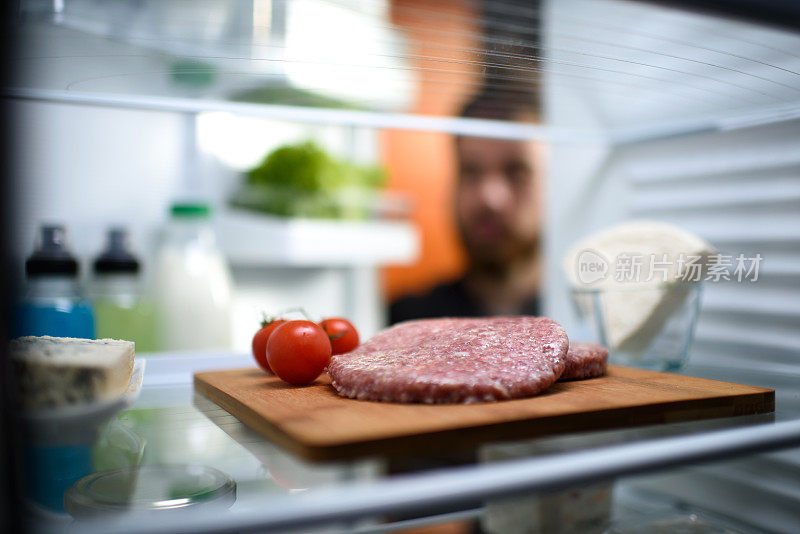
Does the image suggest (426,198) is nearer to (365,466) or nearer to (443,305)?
(443,305)

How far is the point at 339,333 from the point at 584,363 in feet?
0.94

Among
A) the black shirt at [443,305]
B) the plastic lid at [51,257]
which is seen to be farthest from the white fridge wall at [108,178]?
the black shirt at [443,305]

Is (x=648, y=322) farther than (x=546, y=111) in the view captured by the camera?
No

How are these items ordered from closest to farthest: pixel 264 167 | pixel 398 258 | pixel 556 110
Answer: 1. pixel 556 110
2. pixel 264 167
3. pixel 398 258

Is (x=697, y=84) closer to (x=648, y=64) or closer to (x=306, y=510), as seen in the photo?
(x=648, y=64)

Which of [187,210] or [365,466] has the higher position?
[187,210]

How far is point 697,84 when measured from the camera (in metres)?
0.83

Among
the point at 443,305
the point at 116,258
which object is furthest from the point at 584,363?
the point at 443,305

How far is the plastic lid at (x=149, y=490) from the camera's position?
1.69ft

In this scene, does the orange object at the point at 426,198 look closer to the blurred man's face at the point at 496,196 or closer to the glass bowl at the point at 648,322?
the blurred man's face at the point at 496,196

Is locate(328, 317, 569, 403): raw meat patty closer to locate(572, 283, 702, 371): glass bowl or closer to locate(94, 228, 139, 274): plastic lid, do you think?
locate(572, 283, 702, 371): glass bowl

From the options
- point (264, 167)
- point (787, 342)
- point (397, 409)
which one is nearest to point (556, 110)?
point (787, 342)

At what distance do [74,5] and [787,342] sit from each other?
0.89 m

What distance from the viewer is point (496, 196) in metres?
2.79
